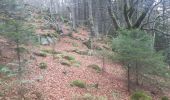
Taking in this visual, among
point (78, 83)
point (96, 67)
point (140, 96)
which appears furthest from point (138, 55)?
point (96, 67)

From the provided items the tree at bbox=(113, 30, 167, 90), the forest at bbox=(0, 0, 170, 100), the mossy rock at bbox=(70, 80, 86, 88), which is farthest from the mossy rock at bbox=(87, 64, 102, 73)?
the mossy rock at bbox=(70, 80, 86, 88)

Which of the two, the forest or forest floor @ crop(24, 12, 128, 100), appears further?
forest floor @ crop(24, 12, 128, 100)

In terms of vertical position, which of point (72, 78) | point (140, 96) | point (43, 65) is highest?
point (43, 65)

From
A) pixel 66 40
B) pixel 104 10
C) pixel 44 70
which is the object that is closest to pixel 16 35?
pixel 44 70

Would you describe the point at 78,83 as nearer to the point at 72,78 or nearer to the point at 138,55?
the point at 72,78

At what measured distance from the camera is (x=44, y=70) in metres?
14.5

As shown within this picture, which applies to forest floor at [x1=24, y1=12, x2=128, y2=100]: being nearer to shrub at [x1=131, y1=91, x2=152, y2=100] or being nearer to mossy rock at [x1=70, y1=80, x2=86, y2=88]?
mossy rock at [x1=70, y1=80, x2=86, y2=88]

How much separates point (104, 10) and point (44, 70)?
24564mm

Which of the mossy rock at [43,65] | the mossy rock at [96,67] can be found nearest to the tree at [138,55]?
the mossy rock at [96,67]

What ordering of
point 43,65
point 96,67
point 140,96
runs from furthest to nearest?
point 96,67, point 43,65, point 140,96

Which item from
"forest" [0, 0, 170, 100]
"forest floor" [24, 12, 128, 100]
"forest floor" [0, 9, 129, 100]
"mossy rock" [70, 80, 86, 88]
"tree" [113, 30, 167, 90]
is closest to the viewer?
"forest" [0, 0, 170, 100]

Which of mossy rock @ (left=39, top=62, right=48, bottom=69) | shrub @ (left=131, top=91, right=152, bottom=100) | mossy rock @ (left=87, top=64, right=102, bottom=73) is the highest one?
mossy rock @ (left=39, top=62, right=48, bottom=69)

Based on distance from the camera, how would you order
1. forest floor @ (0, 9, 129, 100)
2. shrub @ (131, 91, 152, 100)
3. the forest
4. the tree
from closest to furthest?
the forest
forest floor @ (0, 9, 129, 100)
shrub @ (131, 91, 152, 100)
the tree

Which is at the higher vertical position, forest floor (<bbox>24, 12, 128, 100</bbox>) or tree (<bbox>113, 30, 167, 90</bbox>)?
tree (<bbox>113, 30, 167, 90</bbox>)
